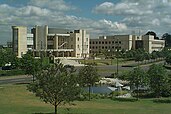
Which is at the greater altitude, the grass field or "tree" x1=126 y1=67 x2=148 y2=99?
"tree" x1=126 y1=67 x2=148 y2=99

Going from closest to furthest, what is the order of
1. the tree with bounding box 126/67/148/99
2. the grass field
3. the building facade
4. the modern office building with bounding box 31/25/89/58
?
the grass field < the tree with bounding box 126/67/148/99 < the modern office building with bounding box 31/25/89/58 < the building facade

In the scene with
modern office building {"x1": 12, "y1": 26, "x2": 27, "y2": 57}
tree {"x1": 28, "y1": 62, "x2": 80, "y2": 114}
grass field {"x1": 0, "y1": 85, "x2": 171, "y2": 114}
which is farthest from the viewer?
modern office building {"x1": 12, "y1": 26, "x2": 27, "y2": 57}

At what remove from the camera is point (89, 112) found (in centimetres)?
2928

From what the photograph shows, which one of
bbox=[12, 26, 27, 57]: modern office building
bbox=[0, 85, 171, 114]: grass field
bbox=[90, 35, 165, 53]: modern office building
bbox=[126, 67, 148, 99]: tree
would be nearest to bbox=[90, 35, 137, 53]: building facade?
bbox=[90, 35, 165, 53]: modern office building

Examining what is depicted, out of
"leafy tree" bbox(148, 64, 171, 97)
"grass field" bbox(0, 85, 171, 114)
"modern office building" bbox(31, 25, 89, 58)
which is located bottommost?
"grass field" bbox(0, 85, 171, 114)

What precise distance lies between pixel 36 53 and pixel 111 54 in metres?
31.0

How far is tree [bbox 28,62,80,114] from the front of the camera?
26109 mm

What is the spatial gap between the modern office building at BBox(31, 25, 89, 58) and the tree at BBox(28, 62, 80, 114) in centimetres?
9764

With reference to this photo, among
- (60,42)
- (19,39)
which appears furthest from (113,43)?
(19,39)

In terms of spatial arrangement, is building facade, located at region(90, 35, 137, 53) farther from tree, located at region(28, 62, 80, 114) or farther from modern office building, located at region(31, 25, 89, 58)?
tree, located at region(28, 62, 80, 114)

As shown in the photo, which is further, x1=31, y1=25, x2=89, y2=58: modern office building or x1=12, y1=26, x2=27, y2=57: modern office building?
x1=31, y1=25, x2=89, y2=58: modern office building

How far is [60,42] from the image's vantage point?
5241 inches

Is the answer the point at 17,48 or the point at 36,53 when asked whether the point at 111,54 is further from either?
the point at 17,48

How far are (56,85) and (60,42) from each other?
10769cm
